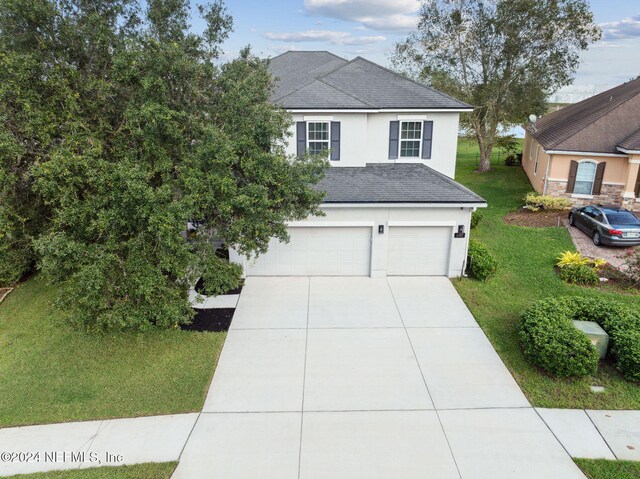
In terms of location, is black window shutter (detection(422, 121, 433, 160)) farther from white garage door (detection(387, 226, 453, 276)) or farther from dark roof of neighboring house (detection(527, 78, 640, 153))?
dark roof of neighboring house (detection(527, 78, 640, 153))

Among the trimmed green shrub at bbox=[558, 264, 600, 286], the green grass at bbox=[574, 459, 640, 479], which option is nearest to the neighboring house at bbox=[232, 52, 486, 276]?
the trimmed green shrub at bbox=[558, 264, 600, 286]

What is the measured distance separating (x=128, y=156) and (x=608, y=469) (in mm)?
→ 10801

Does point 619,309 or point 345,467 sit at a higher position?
point 619,309

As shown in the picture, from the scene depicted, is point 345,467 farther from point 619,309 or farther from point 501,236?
point 501,236

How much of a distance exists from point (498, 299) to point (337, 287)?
509 centimetres

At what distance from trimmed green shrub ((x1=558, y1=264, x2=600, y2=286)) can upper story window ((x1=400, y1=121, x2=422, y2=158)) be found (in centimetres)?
679

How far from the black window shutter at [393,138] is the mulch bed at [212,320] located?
8765 millimetres

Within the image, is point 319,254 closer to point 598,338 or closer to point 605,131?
point 598,338

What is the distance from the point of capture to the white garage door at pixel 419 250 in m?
14.7

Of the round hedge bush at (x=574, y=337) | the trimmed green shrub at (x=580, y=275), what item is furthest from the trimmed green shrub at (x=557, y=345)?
the trimmed green shrub at (x=580, y=275)

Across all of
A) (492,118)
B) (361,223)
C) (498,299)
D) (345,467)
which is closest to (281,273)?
(361,223)

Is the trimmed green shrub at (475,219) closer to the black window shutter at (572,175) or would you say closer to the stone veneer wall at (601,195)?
the stone veneer wall at (601,195)

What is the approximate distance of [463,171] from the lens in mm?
32125

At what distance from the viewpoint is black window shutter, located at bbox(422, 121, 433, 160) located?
16.8 m
